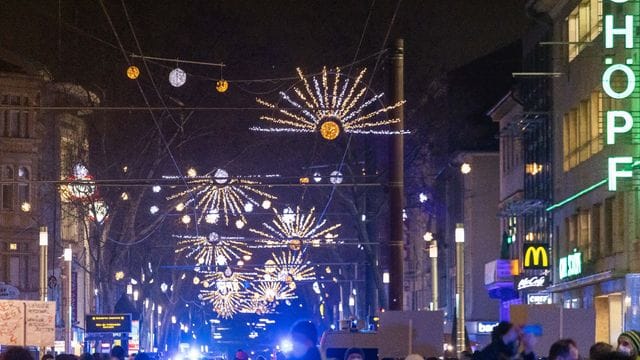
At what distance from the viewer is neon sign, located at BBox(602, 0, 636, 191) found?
34.8 metres

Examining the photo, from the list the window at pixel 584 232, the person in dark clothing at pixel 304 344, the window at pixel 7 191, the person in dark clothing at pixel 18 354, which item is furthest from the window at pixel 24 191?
the person in dark clothing at pixel 18 354

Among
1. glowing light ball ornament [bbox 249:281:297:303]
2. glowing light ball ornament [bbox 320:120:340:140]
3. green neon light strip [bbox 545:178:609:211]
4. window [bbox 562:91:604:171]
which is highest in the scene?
window [bbox 562:91:604:171]

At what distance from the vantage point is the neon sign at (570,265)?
144 feet

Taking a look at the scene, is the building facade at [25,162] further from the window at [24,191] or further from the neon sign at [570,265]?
the neon sign at [570,265]

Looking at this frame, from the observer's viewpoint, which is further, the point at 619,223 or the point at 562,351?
the point at 619,223

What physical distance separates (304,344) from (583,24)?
32917mm

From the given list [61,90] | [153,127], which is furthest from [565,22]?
[61,90]

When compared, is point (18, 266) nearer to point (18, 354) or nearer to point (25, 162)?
point (25, 162)

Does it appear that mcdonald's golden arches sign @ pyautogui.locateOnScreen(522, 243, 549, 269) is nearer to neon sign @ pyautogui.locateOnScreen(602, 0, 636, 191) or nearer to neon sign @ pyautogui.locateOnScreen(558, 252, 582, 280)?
neon sign @ pyautogui.locateOnScreen(558, 252, 582, 280)

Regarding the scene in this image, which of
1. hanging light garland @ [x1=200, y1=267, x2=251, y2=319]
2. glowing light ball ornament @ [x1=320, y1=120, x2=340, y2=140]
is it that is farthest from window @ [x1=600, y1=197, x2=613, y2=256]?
hanging light garland @ [x1=200, y1=267, x2=251, y2=319]

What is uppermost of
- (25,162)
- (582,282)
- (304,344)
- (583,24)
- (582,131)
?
(583,24)

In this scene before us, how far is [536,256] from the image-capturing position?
47.8 metres

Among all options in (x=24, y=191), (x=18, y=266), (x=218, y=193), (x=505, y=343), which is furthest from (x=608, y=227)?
(x=24, y=191)

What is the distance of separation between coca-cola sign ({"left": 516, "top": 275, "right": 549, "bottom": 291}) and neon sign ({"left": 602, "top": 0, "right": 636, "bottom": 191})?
45.4 ft
